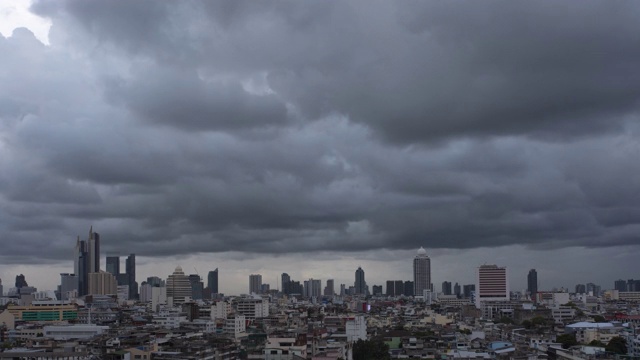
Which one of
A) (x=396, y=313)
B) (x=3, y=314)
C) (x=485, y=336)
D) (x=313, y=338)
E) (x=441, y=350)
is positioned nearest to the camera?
(x=313, y=338)

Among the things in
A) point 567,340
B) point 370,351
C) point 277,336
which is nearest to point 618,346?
point 567,340

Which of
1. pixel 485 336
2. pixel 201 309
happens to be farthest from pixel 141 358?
pixel 201 309

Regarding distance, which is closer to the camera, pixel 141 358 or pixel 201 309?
pixel 141 358

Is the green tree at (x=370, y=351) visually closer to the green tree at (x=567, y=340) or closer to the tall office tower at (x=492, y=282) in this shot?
the green tree at (x=567, y=340)

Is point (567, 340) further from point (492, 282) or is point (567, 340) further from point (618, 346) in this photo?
point (492, 282)

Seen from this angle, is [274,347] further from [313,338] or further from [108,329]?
[108,329]

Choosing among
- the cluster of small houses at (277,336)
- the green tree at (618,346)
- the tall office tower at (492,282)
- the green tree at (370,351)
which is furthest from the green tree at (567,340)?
the tall office tower at (492,282)

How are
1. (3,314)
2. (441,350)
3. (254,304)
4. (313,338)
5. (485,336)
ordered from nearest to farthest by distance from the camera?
1. (313,338)
2. (441,350)
3. (485,336)
4. (3,314)
5. (254,304)

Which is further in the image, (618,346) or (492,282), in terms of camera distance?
(492,282)
